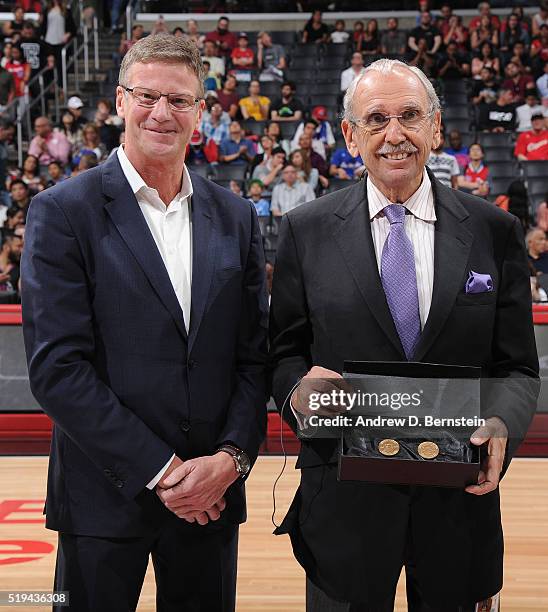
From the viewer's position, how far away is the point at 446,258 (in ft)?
6.06

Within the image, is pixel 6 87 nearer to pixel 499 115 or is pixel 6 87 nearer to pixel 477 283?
pixel 499 115

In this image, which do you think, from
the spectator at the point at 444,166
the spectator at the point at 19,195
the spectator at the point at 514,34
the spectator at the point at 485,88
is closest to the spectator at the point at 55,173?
the spectator at the point at 19,195

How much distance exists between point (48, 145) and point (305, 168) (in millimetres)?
2990

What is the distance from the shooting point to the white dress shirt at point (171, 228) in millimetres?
1987

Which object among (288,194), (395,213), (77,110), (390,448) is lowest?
(288,194)

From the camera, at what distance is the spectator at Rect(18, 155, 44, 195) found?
9180 mm

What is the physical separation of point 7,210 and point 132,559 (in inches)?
287

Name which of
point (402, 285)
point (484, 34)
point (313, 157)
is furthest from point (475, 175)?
point (402, 285)

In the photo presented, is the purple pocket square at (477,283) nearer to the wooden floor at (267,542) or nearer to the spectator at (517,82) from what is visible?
the wooden floor at (267,542)

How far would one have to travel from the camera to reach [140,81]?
1946 millimetres

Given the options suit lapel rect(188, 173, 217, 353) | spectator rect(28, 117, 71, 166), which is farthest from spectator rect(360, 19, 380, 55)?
suit lapel rect(188, 173, 217, 353)

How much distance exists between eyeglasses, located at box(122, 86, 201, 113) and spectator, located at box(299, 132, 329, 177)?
702 cm

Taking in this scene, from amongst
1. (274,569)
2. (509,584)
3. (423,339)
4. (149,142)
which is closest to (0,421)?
(274,569)

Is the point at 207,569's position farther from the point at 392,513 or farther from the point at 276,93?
the point at 276,93
